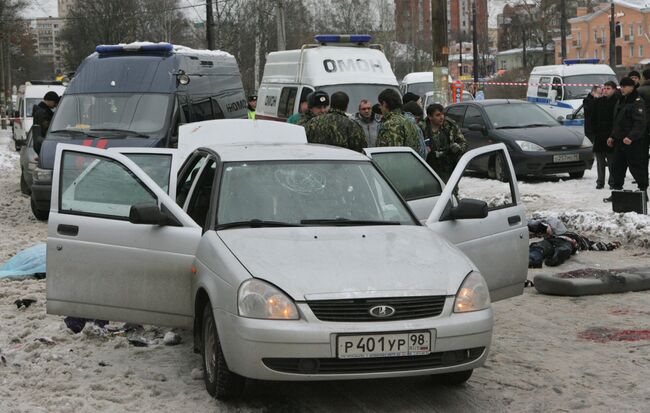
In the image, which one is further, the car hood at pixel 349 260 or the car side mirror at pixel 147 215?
the car side mirror at pixel 147 215

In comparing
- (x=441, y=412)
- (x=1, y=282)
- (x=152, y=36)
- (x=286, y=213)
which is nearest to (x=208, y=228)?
(x=286, y=213)

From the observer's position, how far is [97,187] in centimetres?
710

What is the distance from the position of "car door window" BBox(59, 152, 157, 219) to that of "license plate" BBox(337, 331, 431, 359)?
82.6 inches

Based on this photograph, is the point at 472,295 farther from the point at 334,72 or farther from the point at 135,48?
the point at 334,72

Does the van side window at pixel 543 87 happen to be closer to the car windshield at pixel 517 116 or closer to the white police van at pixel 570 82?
the white police van at pixel 570 82

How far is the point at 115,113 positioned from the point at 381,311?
10.9 metres

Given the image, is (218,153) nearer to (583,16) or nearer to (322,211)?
(322,211)

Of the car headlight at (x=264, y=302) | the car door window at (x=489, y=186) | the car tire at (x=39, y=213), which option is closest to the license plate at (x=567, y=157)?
the car door window at (x=489, y=186)

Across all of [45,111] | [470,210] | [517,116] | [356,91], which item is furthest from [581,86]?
[470,210]

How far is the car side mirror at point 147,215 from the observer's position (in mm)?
6430

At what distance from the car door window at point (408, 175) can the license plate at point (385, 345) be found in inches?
138

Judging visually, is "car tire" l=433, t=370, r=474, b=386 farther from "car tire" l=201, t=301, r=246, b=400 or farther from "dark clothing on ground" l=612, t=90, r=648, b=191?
"dark clothing on ground" l=612, t=90, r=648, b=191

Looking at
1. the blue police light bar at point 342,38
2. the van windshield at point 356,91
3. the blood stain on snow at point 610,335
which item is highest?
the blue police light bar at point 342,38

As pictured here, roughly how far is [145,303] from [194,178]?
1.24 metres
